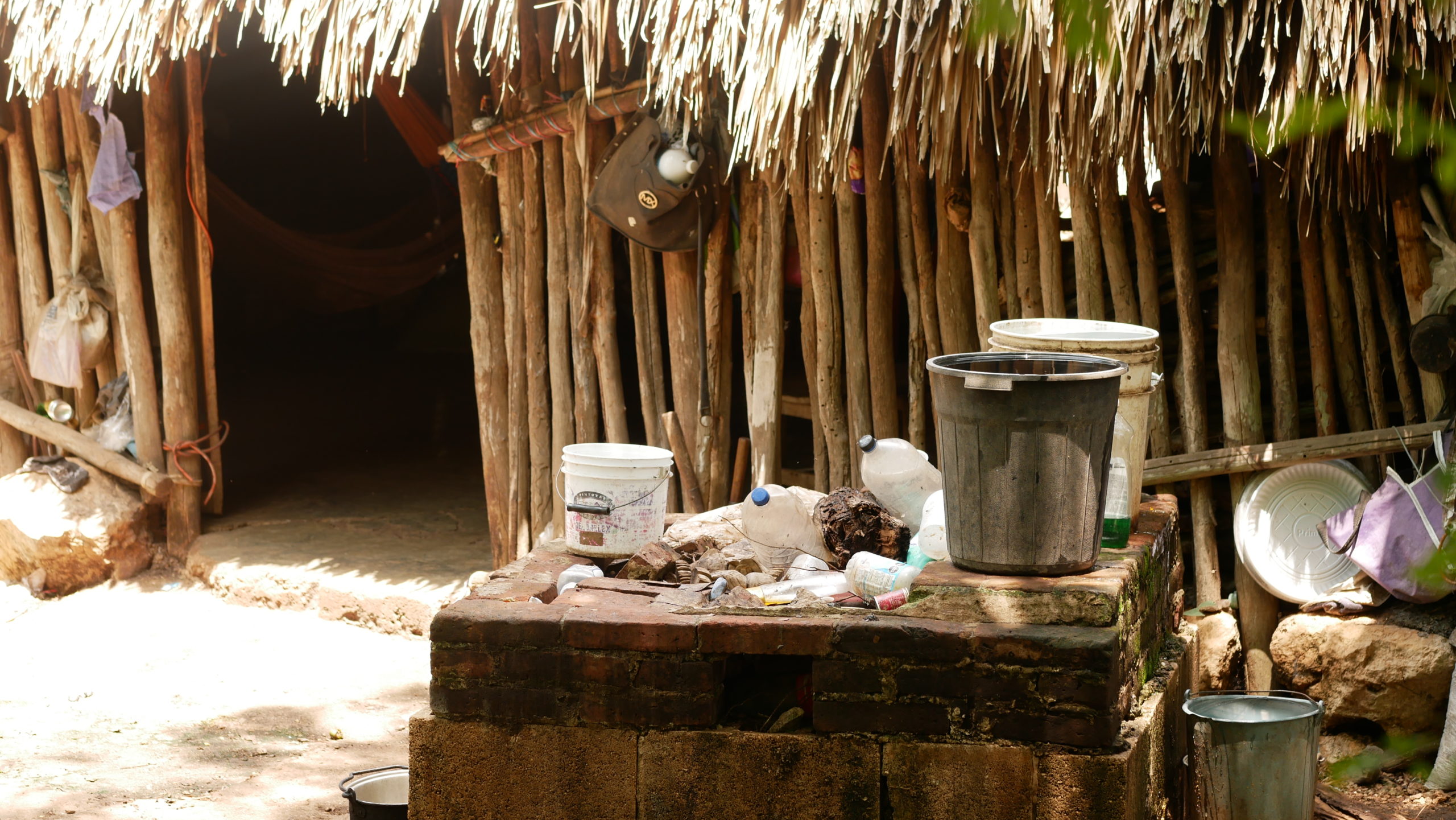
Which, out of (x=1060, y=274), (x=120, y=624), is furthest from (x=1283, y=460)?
(x=120, y=624)

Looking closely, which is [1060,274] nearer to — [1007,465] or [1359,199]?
[1359,199]

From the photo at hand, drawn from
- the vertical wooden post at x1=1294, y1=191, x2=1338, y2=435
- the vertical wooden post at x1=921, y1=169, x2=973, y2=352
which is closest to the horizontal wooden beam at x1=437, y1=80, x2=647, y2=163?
the vertical wooden post at x1=921, y1=169, x2=973, y2=352

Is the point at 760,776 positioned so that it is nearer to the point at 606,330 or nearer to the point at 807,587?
the point at 807,587

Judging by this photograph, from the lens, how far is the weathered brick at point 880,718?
241 centimetres

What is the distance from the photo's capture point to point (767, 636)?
2.47 metres

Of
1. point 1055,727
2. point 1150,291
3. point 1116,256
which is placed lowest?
point 1055,727

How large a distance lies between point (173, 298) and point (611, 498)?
3.35 m

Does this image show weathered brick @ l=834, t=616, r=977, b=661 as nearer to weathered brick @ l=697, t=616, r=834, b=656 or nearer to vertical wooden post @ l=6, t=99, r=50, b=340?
weathered brick @ l=697, t=616, r=834, b=656

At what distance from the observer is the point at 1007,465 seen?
8.20 ft

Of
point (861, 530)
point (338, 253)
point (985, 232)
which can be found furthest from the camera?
point (338, 253)

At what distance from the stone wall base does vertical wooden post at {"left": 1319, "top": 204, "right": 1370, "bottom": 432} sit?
4.56ft

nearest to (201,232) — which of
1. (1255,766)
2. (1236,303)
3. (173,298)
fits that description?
(173,298)

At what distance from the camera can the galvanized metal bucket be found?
283cm

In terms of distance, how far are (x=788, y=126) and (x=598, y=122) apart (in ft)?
3.50
